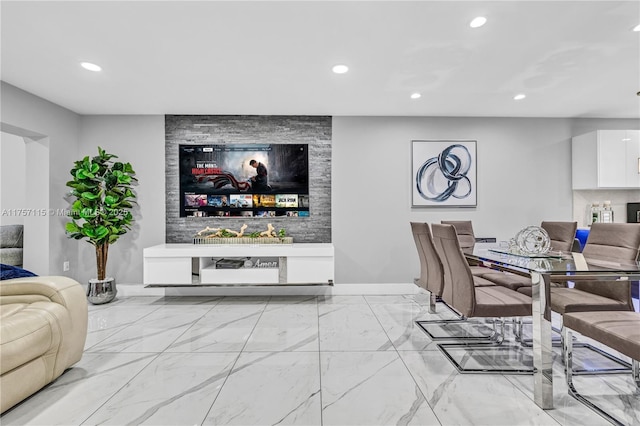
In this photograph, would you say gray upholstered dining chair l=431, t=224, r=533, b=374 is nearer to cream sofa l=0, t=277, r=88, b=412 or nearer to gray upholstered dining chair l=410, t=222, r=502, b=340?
gray upholstered dining chair l=410, t=222, r=502, b=340

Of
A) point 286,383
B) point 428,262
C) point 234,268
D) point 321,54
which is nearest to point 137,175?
point 234,268

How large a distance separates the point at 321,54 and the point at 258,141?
6.34 feet

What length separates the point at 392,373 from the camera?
2.24 metres

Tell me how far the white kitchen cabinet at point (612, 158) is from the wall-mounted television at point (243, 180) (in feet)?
12.7

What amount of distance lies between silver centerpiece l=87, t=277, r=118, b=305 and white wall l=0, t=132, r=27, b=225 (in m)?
2.26

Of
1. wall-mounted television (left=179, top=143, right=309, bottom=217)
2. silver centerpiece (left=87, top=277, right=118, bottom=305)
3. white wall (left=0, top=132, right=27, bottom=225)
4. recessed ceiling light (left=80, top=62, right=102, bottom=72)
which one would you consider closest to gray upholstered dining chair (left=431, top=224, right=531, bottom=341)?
wall-mounted television (left=179, top=143, right=309, bottom=217)

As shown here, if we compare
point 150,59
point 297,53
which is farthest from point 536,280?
point 150,59

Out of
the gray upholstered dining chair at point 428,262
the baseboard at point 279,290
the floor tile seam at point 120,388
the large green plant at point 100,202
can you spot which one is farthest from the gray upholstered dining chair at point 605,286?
the large green plant at point 100,202

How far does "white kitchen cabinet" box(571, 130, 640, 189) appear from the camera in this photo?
4.45 m

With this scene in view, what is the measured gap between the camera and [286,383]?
6.97 feet

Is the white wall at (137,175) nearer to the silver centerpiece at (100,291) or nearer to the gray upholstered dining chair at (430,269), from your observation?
the silver centerpiece at (100,291)

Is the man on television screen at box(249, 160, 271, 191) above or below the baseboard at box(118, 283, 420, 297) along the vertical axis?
above

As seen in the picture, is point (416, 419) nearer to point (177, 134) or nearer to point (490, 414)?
point (490, 414)

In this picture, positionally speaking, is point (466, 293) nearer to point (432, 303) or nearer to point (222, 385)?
point (432, 303)
